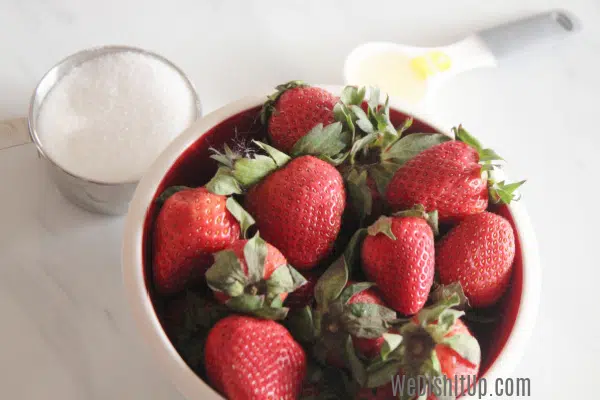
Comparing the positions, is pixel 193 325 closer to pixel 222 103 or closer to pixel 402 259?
pixel 402 259

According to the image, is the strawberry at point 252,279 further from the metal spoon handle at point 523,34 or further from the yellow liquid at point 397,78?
the metal spoon handle at point 523,34

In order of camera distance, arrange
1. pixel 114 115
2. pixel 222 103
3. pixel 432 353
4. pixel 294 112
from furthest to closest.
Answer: pixel 222 103 < pixel 114 115 < pixel 294 112 < pixel 432 353

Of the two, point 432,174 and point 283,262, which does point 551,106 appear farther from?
point 283,262

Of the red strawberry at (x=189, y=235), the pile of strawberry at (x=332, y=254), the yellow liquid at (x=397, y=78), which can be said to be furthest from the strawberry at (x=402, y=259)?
the yellow liquid at (x=397, y=78)

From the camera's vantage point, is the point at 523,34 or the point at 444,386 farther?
the point at 523,34

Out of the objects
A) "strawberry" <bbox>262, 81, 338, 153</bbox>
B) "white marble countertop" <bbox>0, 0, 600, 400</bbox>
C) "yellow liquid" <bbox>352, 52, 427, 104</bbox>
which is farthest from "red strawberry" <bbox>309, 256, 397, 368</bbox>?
"yellow liquid" <bbox>352, 52, 427, 104</bbox>

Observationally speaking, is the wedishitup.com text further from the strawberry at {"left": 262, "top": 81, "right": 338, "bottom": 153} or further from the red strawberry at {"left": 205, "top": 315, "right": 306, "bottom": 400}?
the strawberry at {"left": 262, "top": 81, "right": 338, "bottom": 153}

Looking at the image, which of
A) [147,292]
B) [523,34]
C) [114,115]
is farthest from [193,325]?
[523,34]

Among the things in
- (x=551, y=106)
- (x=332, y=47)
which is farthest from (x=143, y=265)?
(x=551, y=106)
